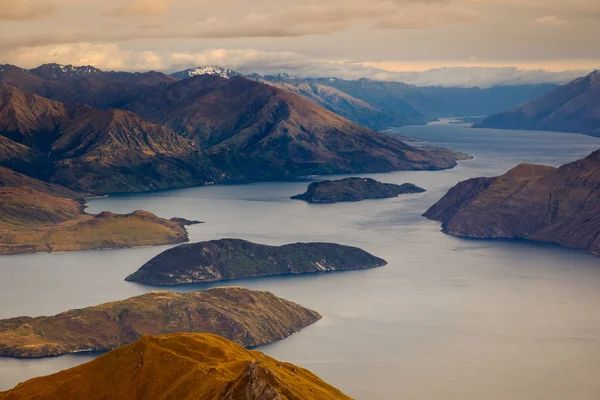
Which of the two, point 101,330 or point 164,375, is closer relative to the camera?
point 164,375

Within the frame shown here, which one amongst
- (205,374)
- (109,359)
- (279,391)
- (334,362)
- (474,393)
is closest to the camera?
(279,391)

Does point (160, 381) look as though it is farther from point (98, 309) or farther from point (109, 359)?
point (98, 309)

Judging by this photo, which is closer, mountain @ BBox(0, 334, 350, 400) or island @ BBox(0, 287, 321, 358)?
mountain @ BBox(0, 334, 350, 400)

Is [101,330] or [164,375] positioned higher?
[164,375]

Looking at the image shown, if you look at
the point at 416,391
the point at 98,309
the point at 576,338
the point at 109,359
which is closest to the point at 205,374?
the point at 109,359

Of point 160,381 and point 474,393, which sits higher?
point 160,381

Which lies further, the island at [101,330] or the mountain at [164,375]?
the island at [101,330]

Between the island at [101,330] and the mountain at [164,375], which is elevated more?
the mountain at [164,375]

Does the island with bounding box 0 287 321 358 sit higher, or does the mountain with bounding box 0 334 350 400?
the mountain with bounding box 0 334 350 400
